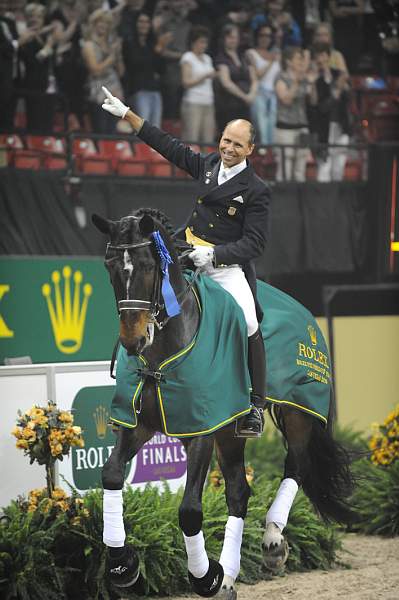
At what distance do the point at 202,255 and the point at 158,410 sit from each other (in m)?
0.77

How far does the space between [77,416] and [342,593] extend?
1.82 metres

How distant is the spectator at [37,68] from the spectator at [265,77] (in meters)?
2.23

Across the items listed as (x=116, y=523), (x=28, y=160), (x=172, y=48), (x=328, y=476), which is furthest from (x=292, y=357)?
(x=172, y=48)

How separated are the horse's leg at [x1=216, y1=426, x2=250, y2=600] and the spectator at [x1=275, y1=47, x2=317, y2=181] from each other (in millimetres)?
6083

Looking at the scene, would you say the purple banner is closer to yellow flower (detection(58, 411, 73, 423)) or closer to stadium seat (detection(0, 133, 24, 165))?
yellow flower (detection(58, 411, 73, 423))

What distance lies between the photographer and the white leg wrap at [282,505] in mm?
5469

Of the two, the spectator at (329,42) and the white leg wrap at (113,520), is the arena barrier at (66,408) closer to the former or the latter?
the white leg wrap at (113,520)

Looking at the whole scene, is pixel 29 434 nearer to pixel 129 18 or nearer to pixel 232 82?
pixel 129 18

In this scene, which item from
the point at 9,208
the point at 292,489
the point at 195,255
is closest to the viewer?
the point at 195,255

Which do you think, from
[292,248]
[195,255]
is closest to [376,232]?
[292,248]

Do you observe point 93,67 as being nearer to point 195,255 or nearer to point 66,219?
point 66,219

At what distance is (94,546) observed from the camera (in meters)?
5.46

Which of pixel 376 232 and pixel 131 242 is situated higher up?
pixel 131 242

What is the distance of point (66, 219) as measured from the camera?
9.52m
